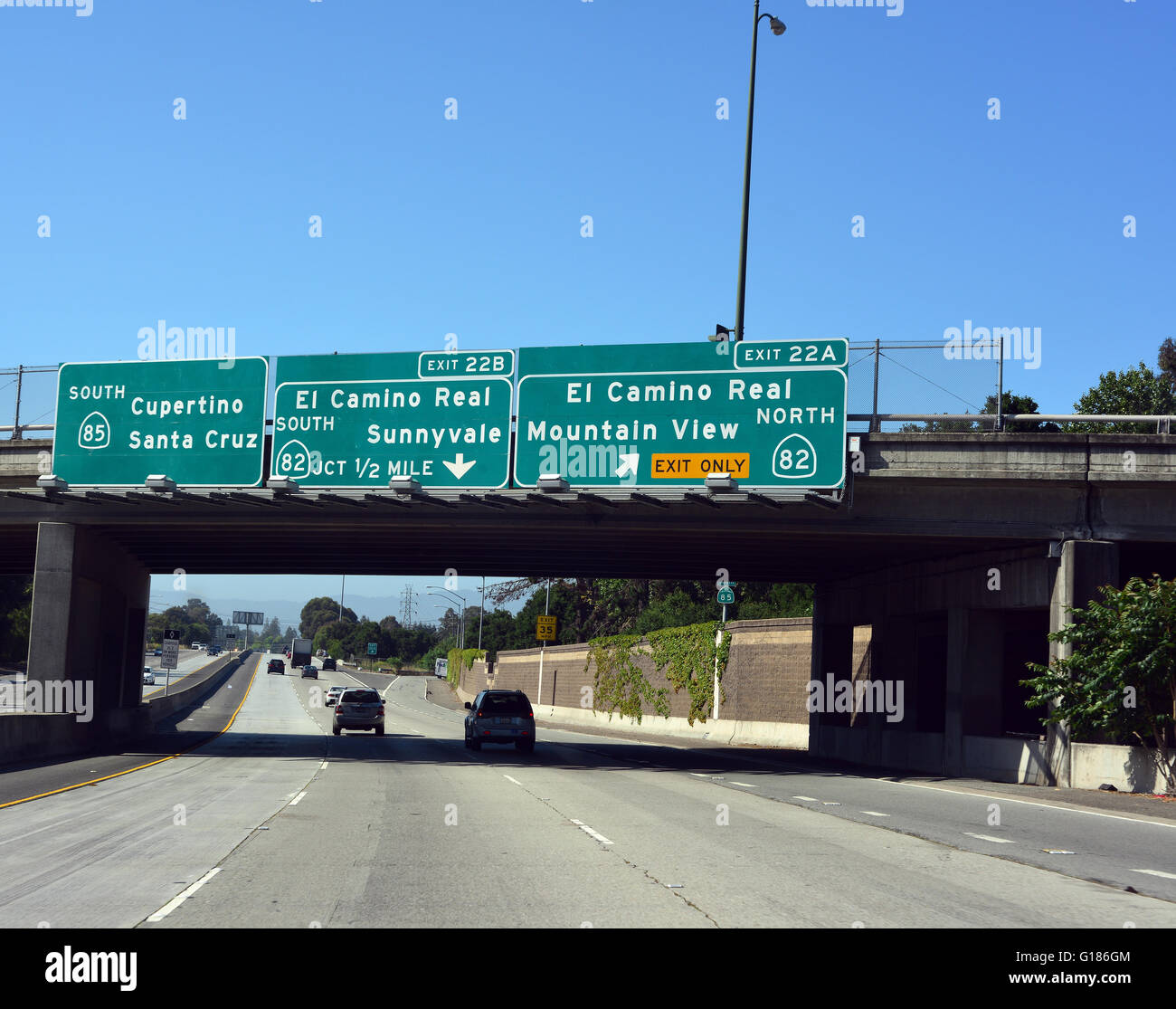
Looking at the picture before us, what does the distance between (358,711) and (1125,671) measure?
29.4 m

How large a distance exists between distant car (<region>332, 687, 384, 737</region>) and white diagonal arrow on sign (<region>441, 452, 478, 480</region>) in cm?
2096

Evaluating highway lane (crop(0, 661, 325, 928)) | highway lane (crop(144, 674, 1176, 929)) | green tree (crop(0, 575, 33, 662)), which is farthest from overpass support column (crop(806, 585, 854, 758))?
green tree (crop(0, 575, 33, 662))

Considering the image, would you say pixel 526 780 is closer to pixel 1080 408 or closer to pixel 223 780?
pixel 223 780

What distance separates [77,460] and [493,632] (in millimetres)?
116629

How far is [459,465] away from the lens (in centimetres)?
2652

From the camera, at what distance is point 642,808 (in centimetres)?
1875

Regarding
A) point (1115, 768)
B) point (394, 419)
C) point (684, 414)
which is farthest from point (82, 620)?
point (1115, 768)

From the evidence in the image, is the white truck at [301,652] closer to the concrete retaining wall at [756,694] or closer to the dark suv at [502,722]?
the concrete retaining wall at [756,694]

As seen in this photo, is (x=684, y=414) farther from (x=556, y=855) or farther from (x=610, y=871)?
(x=610, y=871)

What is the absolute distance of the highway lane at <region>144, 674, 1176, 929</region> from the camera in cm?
899

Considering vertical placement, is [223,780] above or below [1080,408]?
below

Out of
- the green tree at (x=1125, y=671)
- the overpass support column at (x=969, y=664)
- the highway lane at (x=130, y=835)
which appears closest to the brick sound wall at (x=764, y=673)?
the overpass support column at (x=969, y=664)
